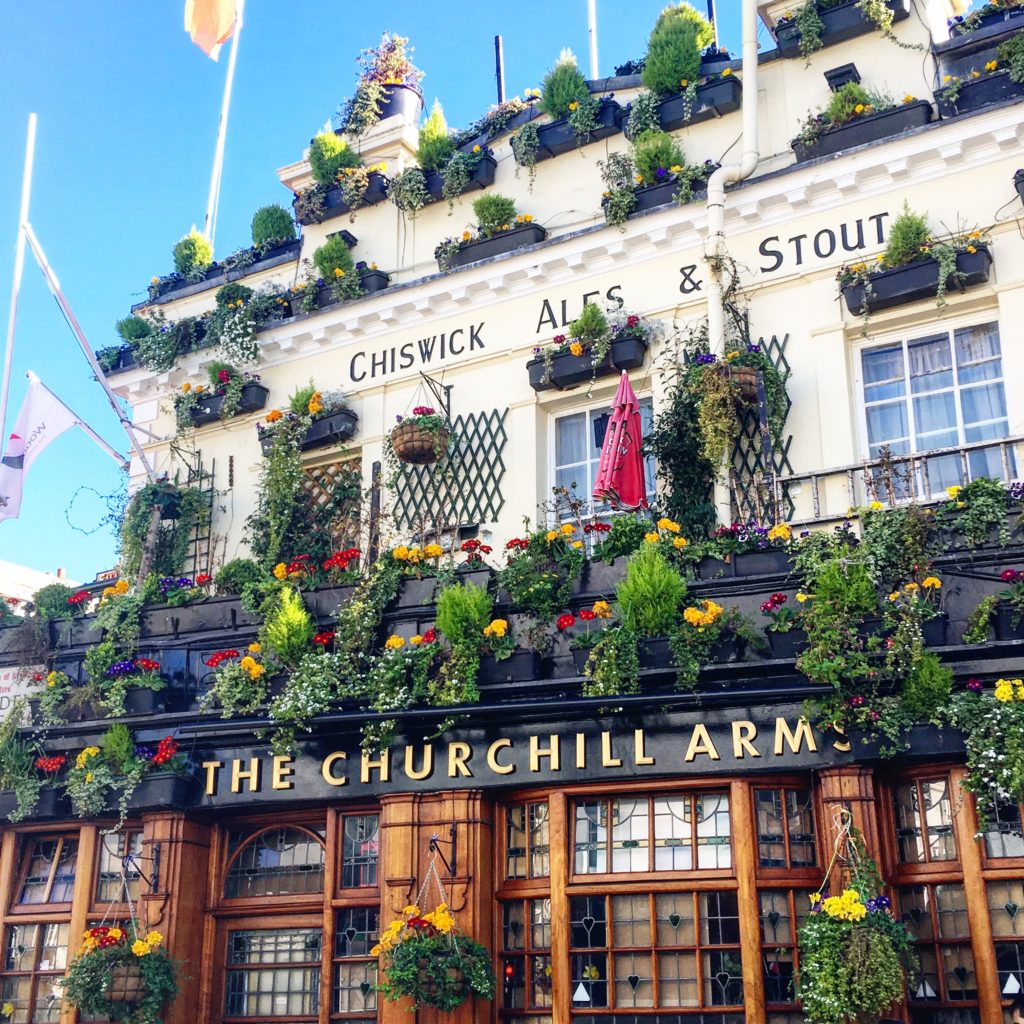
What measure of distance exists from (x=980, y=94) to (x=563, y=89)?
447 cm

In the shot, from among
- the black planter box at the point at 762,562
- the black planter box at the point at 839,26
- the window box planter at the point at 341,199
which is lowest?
the black planter box at the point at 762,562

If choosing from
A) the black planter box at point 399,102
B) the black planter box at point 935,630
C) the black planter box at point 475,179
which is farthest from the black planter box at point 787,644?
the black planter box at point 399,102

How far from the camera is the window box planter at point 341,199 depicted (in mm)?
16125

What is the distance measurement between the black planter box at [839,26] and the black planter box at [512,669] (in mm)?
6947

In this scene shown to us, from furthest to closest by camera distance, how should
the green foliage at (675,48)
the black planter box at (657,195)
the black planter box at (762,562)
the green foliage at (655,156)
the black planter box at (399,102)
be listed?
the black planter box at (399,102) < the green foliage at (675,48) < the green foliage at (655,156) < the black planter box at (657,195) < the black planter box at (762,562)

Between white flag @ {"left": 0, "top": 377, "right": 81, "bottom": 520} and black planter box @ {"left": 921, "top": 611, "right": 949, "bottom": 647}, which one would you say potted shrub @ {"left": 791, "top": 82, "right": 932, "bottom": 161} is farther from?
white flag @ {"left": 0, "top": 377, "right": 81, "bottom": 520}

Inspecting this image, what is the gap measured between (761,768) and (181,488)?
820 cm

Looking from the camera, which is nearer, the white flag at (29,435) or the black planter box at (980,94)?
the black planter box at (980,94)

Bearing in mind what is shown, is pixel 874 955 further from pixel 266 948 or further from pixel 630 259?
pixel 630 259

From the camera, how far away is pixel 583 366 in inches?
531

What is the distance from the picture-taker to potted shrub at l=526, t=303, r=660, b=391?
1337 centimetres

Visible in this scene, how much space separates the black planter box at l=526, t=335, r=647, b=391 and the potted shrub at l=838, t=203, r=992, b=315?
2.04 meters

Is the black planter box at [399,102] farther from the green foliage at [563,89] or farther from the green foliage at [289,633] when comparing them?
the green foliage at [289,633]

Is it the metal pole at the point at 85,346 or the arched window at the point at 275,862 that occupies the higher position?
the metal pole at the point at 85,346
